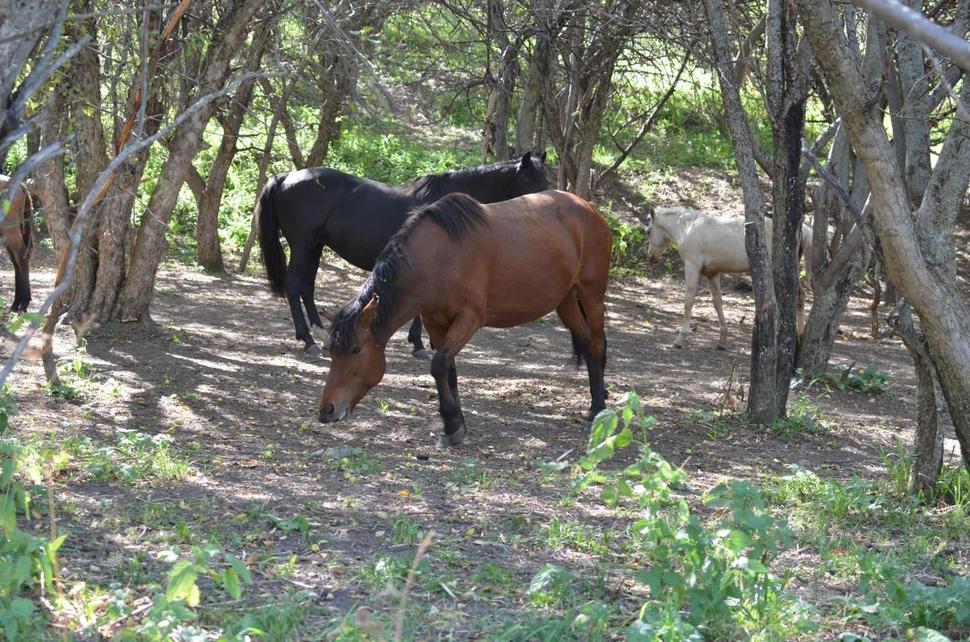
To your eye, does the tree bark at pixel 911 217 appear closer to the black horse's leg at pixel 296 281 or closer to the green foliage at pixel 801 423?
the green foliage at pixel 801 423

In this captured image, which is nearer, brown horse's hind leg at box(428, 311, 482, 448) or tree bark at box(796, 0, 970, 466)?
tree bark at box(796, 0, 970, 466)

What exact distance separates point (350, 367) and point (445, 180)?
4540 mm

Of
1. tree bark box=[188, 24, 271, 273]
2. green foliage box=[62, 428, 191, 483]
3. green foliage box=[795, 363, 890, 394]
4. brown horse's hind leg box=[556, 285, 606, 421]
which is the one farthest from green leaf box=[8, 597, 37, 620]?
tree bark box=[188, 24, 271, 273]

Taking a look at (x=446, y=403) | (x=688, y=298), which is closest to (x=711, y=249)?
(x=688, y=298)

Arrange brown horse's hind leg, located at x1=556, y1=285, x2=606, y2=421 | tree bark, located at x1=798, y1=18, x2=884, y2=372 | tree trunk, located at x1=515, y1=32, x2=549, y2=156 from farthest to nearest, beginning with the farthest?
tree trunk, located at x1=515, y1=32, x2=549, y2=156, tree bark, located at x1=798, y1=18, x2=884, y2=372, brown horse's hind leg, located at x1=556, y1=285, x2=606, y2=421

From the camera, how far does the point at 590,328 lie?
8.16 meters

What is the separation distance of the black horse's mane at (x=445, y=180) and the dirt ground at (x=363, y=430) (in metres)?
1.65

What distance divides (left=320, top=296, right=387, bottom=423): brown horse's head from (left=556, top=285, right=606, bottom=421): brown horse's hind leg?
1.93 meters

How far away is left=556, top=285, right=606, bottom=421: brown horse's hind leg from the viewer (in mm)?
8000

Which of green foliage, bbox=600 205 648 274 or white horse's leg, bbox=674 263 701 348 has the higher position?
green foliage, bbox=600 205 648 274

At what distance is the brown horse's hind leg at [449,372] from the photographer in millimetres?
6969

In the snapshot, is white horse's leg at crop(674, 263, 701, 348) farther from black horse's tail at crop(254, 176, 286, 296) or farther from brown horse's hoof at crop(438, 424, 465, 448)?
brown horse's hoof at crop(438, 424, 465, 448)

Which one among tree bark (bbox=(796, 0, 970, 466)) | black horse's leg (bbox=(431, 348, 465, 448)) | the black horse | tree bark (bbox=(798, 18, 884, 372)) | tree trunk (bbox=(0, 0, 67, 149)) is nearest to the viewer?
tree trunk (bbox=(0, 0, 67, 149))

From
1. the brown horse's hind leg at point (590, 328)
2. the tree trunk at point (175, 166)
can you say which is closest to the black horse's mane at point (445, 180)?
the tree trunk at point (175, 166)
